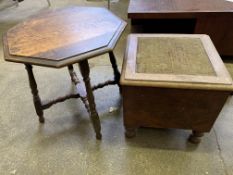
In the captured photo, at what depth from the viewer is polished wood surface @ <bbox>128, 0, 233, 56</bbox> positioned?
1.56m

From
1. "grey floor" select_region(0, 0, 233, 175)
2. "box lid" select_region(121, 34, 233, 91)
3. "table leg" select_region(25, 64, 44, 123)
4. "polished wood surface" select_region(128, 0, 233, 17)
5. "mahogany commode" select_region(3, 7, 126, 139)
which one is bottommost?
"grey floor" select_region(0, 0, 233, 175)

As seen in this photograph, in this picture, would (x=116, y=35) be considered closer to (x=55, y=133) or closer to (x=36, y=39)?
(x=36, y=39)

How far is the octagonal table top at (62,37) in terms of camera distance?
33.1 inches

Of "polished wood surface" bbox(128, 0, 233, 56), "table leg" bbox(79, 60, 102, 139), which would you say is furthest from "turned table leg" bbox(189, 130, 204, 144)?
"polished wood surface" bbox(128, 0, 233, 56)

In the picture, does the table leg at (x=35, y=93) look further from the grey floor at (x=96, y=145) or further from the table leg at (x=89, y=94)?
the table leg at (x=89, y=94)

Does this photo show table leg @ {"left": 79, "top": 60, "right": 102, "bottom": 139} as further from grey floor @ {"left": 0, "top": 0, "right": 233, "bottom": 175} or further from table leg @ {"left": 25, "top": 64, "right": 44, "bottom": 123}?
table leg @ {"left": 25, "top": 64, "right": 44, "bottom": 123}

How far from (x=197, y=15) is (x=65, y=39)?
1.12 m

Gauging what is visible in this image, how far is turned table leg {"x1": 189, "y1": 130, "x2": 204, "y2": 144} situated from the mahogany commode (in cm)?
56

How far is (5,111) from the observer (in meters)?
1.48

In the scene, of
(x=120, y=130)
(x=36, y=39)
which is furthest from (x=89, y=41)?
(x=120, y=130)

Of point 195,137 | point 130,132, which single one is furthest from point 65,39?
point 195,137

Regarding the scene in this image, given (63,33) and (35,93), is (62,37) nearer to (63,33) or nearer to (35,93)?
(63,33)

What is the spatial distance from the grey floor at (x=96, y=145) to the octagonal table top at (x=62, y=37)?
0.63 m

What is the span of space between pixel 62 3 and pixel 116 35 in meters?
2.63
